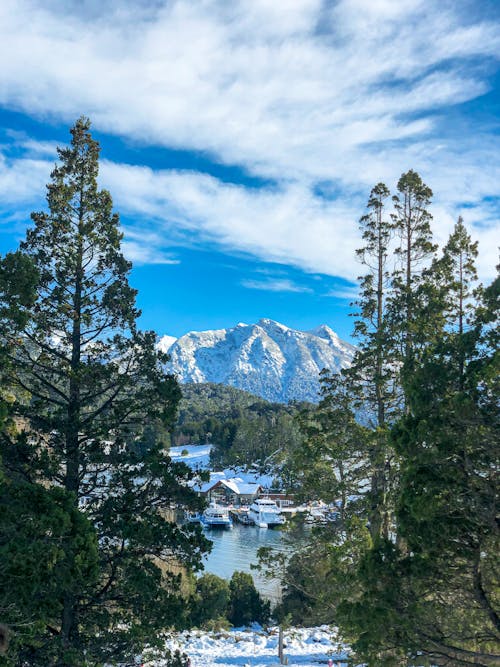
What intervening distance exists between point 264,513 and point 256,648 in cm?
5291

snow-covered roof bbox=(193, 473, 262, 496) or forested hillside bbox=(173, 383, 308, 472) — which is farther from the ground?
forested hillside bbox=(173, 383, 308, 472)

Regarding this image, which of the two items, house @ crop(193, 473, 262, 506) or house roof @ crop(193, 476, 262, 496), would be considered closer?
house @ crop(193, 473, 262, 506)

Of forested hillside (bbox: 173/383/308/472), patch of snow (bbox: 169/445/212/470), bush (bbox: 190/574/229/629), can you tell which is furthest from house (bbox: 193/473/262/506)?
bush (bbox: 190/574/229/629)

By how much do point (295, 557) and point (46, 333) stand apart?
23.2ft

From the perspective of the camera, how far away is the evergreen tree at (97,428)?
9258mm

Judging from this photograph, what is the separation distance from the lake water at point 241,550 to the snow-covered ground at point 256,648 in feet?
14.2

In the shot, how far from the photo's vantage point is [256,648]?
73.9 feet

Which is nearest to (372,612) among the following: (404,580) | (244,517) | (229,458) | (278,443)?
(404,580)

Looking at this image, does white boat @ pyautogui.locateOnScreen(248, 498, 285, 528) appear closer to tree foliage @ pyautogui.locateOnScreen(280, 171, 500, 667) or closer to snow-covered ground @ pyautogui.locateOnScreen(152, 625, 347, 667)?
snow-covered ground @ pyautogui.locateOnScreen(152, 625, 347, 667)

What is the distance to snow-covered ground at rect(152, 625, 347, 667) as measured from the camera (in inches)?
789

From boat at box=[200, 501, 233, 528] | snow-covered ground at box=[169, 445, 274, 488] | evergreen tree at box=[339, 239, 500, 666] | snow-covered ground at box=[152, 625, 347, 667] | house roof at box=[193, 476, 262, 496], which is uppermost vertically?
snow-covered ground at box=[169, 445, 274, 488]

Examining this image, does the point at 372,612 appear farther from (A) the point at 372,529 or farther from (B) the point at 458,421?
(A) the point at 372,529

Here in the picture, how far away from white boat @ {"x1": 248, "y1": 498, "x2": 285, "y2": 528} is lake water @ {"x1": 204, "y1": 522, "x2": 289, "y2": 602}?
147cm

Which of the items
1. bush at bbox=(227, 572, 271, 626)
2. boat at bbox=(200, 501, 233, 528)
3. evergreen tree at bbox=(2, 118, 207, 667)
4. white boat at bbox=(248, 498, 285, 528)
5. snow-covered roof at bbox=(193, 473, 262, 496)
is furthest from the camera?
snow-covered roof at bbox=(193, 473, 262, 496)
